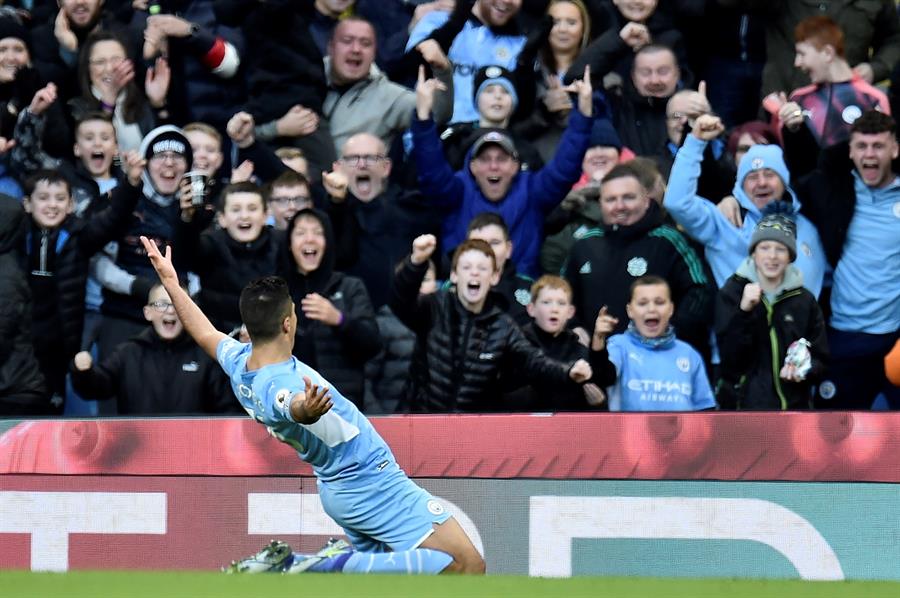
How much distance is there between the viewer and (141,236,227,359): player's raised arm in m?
6.73

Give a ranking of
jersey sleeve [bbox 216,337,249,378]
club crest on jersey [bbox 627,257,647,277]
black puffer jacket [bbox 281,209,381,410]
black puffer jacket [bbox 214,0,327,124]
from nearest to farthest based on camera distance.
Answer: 1. jersey sleeve [bbox 216,337,249,378]
2. black puffer jacket [bbox 281,209,381,410]
3. club crest on jersey [bbox 627,257,647,277]
4. black puffer jacket [bbox 214,0,327,124]

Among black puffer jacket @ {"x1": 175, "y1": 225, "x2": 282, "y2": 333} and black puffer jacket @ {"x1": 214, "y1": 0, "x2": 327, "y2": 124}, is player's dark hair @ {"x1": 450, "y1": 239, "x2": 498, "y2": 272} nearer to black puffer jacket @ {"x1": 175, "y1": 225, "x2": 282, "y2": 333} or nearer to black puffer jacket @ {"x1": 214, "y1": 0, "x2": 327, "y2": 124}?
black puffer jacket @ {"x1": 175, "y1": 225, "x2": 282, "y2": 333}

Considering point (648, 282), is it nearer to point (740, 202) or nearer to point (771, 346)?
point (771, 346)

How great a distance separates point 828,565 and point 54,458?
4034 mm

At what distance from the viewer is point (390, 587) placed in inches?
206

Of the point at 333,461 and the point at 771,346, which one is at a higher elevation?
the point at 771,346

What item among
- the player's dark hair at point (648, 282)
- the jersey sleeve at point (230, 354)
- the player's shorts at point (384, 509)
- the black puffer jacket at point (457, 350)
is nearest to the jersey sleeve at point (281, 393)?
the jersey sleeve at point (230, 354)

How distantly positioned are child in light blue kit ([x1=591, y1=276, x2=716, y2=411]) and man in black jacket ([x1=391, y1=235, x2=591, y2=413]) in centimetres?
41

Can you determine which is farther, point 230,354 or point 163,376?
point 163,376

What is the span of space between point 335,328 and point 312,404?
9.79 feet

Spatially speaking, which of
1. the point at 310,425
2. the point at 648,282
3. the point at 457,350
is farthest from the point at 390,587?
the point at 648,282

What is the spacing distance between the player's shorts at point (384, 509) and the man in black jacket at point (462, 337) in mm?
1821

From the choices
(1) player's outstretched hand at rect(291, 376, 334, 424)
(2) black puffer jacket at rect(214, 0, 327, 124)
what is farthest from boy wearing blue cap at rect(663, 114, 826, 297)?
(1) player's outstretched hand at rect(291, 376, 334, 424)

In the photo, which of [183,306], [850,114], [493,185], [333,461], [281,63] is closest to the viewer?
[333,461]
